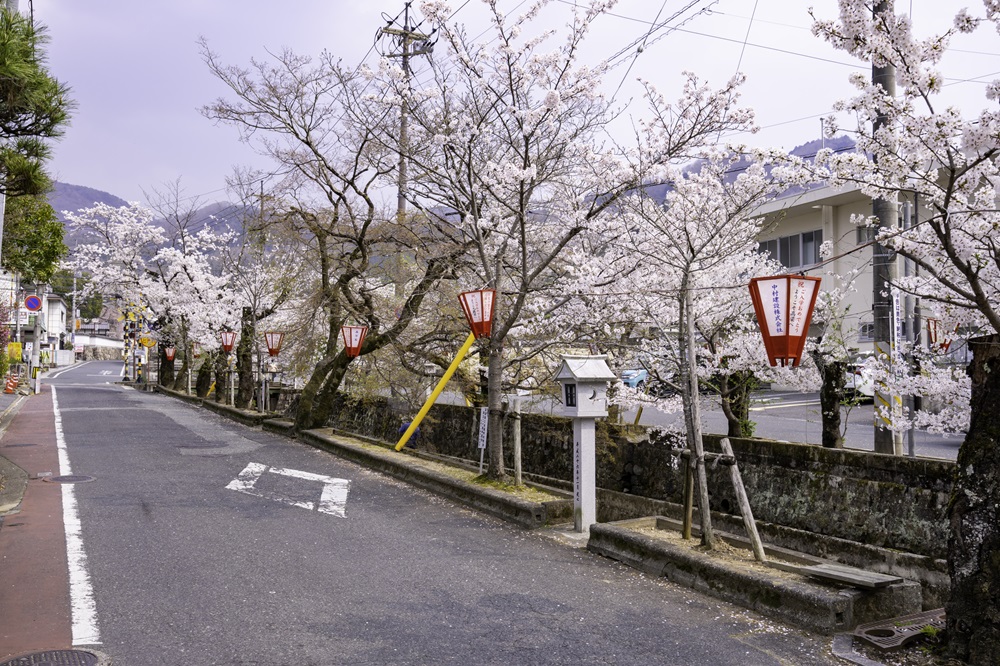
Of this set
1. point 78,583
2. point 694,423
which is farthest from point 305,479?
point 694,423

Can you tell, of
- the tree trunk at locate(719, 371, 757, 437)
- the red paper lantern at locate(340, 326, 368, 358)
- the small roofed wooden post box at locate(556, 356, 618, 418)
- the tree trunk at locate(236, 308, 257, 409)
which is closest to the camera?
the small roofed wooden post box at locate(556, 356, 618, 418)

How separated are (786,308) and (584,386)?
3197mm

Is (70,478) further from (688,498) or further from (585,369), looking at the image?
(688,498)

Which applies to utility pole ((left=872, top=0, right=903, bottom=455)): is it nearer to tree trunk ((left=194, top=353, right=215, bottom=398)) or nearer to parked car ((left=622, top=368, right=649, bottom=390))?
parked car ((left=622, top=368, right=649, bottom=390))

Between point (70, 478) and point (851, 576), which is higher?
point (851, 576)

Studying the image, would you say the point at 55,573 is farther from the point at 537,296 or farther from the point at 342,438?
the point at 342,438

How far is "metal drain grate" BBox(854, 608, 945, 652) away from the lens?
541 cm

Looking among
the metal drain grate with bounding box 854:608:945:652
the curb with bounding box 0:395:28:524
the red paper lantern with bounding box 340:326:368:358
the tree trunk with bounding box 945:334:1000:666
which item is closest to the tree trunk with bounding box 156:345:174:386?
the curb with bounding box 0:395:28:524

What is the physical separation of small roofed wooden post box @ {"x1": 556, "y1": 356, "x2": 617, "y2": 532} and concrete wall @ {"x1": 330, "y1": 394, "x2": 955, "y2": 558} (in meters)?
1.48

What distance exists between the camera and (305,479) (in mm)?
12906

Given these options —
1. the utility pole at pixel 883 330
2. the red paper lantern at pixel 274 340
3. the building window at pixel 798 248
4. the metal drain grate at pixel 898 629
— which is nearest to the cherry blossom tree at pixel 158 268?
the red paper lantern at pixel 274 340

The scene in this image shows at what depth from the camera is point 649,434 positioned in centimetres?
1115

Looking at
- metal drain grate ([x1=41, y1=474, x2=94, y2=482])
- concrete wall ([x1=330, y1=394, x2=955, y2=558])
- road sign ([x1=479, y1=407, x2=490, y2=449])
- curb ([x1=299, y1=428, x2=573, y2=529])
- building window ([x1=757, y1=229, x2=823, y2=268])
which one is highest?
building window ([x1=757, y1=229, x2=823, y2=268])

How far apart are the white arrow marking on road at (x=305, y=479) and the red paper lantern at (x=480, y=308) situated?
3161mm
